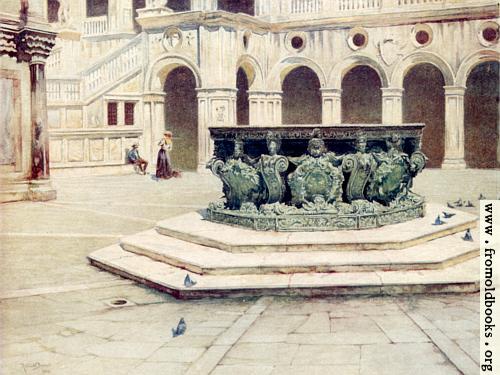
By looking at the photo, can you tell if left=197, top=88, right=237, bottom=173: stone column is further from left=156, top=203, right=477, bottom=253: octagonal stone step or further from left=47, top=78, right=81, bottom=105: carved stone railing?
left=156, top=203, right=477, bottom=253: octagonal stone step

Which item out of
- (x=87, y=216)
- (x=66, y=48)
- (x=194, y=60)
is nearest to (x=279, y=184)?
(x=87, y=216)

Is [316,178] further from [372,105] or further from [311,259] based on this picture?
[372,105]

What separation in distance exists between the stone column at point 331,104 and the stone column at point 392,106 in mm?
1365

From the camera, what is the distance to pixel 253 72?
794 inches

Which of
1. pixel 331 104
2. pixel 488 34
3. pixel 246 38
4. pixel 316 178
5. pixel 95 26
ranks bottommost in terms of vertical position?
pixel 316 178

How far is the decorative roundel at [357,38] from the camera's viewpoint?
62.9 feet

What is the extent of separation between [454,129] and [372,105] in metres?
3.17

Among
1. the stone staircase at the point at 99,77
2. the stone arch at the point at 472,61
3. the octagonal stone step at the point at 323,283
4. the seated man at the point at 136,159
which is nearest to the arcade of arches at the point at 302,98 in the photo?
the stone arch at the point at 472,61

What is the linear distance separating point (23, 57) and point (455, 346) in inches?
385

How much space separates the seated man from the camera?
58.4ft

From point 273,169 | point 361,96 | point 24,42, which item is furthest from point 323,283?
point 361,96

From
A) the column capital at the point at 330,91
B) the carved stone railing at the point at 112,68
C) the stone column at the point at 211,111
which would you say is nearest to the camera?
the stone column at the point at 211,111

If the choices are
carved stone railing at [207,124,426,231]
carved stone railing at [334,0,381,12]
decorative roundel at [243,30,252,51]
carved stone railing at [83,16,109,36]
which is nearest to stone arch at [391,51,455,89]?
carved stone railing at [334,0,381,12]
